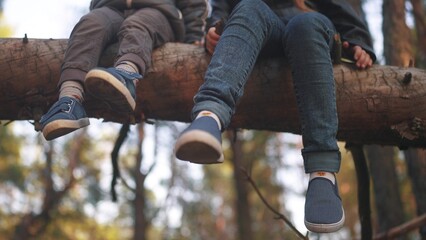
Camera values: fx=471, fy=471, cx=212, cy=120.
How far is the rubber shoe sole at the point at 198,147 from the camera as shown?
157 cm

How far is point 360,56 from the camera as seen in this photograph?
2.53 m

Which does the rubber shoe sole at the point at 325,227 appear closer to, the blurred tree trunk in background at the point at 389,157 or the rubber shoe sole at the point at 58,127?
the rubber shoe sole at the point at 58,127

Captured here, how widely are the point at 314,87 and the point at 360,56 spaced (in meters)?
0.61

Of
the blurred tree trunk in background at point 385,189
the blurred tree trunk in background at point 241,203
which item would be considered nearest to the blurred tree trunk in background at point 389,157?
the blurred tree trunk in background at point 385,189

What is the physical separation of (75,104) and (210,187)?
2017 centimetres

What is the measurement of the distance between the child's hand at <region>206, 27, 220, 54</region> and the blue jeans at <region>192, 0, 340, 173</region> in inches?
11.0

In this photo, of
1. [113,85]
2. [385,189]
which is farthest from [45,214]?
[113,85]

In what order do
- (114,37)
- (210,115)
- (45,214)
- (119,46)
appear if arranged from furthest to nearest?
1. (45,214)
2. (114,37)
3. (119,46)
4. (210,115)

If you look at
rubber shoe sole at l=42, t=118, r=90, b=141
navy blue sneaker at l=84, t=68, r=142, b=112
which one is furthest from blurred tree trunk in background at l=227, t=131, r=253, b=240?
rubber shoe sole at l=42, t=118, r=90, b=141

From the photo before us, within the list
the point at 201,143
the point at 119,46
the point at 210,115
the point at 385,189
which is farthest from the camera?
the point at 385,189

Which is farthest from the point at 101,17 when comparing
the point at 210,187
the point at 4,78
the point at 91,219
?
the point at 210,187

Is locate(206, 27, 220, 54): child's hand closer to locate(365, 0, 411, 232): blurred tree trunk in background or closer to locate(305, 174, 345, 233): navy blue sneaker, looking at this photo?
locate(305, 174, 345, 233): navy blue sneaker

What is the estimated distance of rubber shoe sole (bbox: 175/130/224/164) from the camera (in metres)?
1.57

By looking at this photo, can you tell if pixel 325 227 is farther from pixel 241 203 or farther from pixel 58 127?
pixel 241 203
